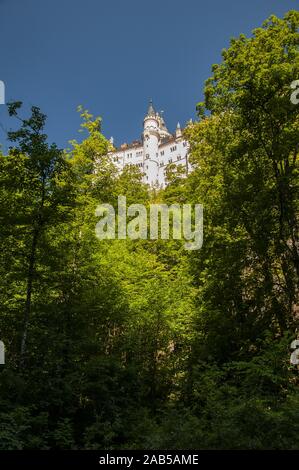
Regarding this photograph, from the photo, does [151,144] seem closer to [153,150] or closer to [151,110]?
[153,150]

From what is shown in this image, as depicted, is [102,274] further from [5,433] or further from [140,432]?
[5,433]

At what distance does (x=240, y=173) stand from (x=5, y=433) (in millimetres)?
12991

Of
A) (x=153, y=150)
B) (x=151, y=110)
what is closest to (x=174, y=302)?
(x=153, y=150)

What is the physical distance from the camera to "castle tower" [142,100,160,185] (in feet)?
440

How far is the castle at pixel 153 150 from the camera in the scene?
132m

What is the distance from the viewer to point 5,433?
838cm

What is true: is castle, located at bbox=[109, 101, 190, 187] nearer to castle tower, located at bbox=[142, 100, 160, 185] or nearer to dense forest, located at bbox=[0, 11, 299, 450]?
castle tower, located at bbox=[142, 100, 160, 185]

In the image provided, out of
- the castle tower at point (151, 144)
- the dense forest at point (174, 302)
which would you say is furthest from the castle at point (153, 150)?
the dense forest at point (174, 302)

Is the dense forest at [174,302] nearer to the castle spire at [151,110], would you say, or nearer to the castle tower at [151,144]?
the castle tower at [151,144]

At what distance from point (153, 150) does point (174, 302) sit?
12341 cm

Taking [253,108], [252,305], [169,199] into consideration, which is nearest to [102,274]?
[252,305]

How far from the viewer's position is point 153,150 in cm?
13750

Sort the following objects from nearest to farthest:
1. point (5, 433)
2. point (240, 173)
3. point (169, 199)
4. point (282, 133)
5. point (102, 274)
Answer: point (5, 433) → point (282, 133) → point (240, 173) → point (102, 274) → point (169, 199)

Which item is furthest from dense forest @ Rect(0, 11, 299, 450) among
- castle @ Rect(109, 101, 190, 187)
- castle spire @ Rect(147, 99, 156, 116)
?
castle spire @ Rect(147, 99, 156, 116)
